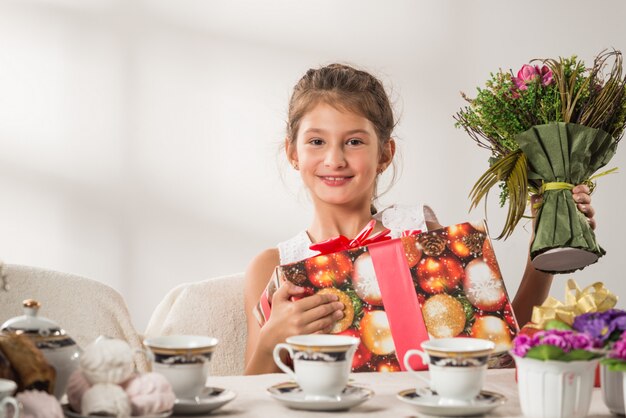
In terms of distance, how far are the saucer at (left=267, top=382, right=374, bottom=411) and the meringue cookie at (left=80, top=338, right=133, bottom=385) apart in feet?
0.76

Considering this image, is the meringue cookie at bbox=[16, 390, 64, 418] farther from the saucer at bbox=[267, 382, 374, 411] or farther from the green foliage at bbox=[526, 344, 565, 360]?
the green foliage at bbox=[526, 344, 565, 360]

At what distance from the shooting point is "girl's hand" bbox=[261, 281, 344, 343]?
63.5 inches

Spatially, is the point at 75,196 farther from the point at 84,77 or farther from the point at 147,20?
the point at 147,20

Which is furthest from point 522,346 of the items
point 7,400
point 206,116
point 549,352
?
point 206,116

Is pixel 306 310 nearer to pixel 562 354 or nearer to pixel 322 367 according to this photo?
pixel 322 367

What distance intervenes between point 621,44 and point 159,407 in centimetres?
304

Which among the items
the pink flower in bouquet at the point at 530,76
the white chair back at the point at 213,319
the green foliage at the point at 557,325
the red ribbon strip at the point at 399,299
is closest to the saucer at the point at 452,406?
the green foliage at the point at 557,325

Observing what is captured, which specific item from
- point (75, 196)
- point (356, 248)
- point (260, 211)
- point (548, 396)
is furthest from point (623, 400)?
point (75, 196)

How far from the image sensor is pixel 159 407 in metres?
1.09

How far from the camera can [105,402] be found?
3.47 feet

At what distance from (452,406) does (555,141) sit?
730 millimetres

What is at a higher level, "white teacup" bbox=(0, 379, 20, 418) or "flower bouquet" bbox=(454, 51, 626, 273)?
"flower bouquet" bbox=(454, 51, 626, 273)

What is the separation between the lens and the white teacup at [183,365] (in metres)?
1.17

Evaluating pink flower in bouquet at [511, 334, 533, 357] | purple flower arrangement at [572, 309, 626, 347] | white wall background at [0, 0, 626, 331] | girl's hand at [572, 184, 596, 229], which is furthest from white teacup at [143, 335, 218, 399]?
white wall background at [0, 0, 626, 331]
